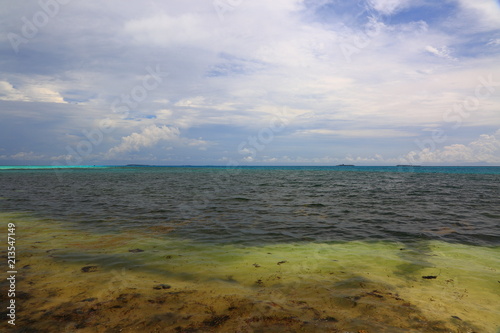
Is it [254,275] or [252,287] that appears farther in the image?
[254,275]

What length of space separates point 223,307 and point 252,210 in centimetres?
1395

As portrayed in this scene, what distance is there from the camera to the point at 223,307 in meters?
5.84

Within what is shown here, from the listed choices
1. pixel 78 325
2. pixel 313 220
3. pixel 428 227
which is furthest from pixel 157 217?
pixel 428 227

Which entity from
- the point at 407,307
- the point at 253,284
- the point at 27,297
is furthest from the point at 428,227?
the point at 27,297

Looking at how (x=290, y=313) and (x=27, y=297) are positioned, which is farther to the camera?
(x=27, y=297)

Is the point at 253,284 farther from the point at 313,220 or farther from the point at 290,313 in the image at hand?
the point at 313,220

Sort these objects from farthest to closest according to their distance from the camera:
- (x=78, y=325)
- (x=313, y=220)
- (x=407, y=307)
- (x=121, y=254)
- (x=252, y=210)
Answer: (x=252, y=210) → (x=313, y=220) → (x=121, y=254) → (x=407, y=307) → (x=78, y=325)

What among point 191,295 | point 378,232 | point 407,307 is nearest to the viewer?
point 407,307

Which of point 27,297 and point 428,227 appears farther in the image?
point 428,227

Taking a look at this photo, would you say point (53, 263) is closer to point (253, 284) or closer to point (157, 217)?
point (253, 284)

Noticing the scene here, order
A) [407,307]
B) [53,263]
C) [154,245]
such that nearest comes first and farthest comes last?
1. [407,307]
2. [53,263]
3. [154,245]

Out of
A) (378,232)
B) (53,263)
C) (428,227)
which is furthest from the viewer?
(428,227)

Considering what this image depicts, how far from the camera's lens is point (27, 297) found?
6117 mm

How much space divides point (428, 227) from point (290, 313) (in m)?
12.9
